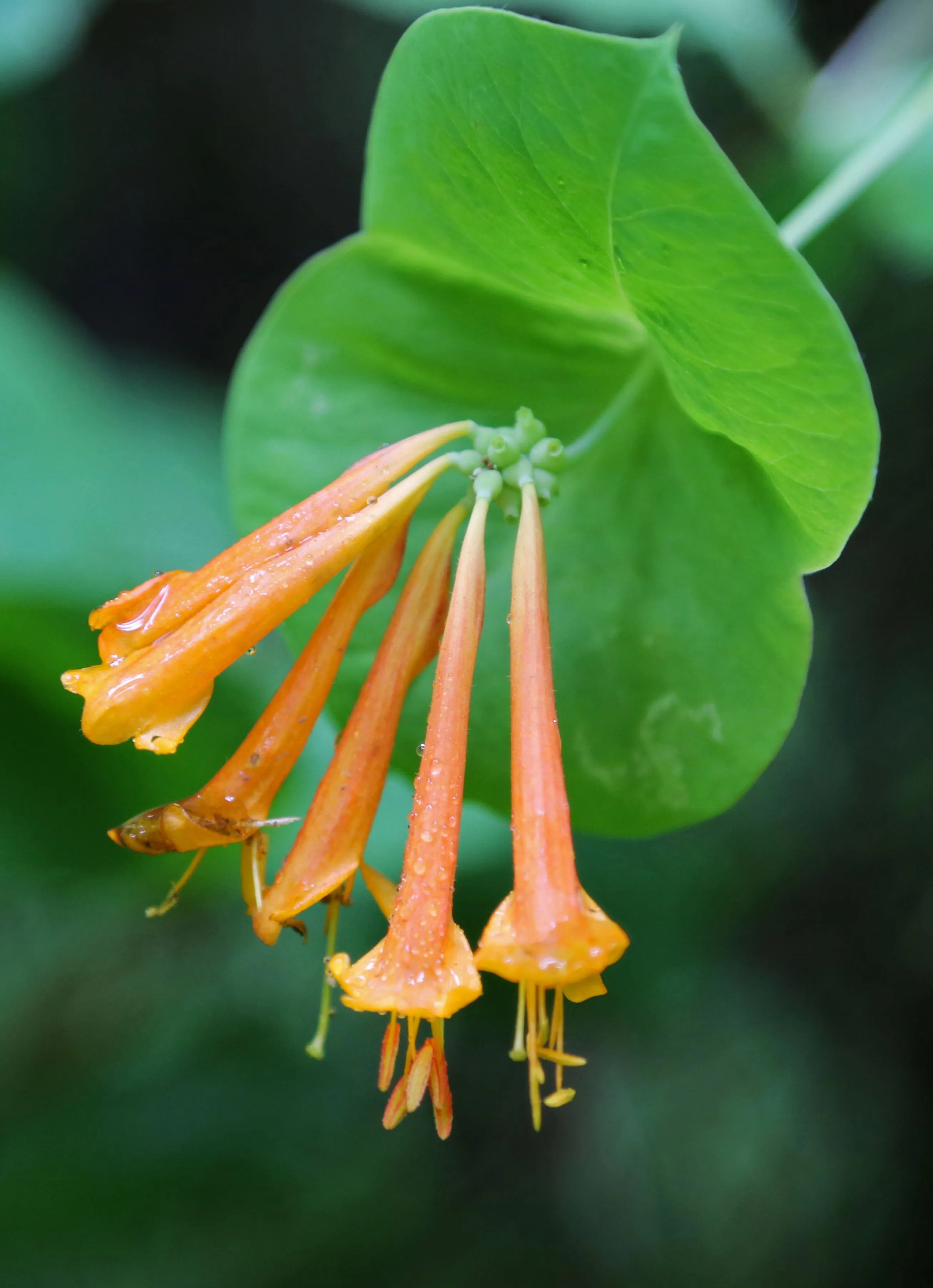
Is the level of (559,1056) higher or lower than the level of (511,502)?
lower

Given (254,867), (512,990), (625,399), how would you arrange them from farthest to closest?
1. (512,990)
2. (625,399)
3. (254,867)

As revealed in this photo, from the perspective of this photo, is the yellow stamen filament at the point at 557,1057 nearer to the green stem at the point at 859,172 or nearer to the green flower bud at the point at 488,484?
the green flower bud at the point at 488,484

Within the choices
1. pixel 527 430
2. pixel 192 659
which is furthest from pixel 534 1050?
pixel 527 430

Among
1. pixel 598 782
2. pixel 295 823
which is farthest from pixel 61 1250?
pixel 598 782

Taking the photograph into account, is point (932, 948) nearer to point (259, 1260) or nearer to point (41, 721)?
point (259, 1260)

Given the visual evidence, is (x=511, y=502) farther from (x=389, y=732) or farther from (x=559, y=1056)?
(x=559, y=1056)

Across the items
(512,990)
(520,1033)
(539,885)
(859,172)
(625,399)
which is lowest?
(512,990)

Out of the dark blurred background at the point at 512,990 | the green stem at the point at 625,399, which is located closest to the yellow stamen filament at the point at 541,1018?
the green stem at the point at 625,399
